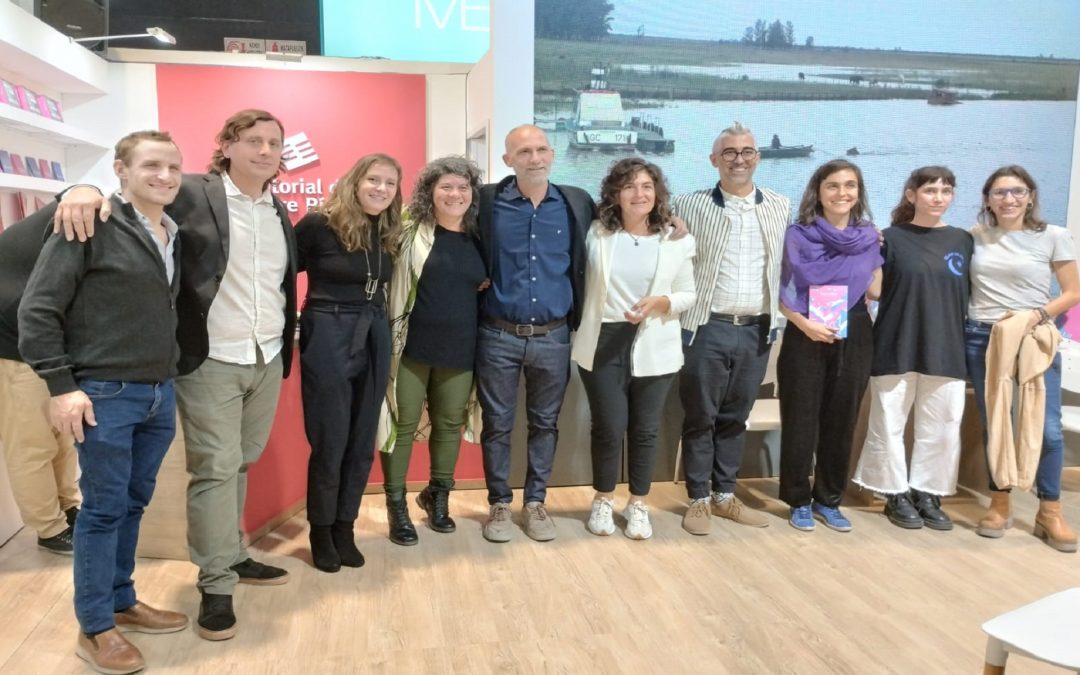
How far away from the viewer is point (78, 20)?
19.1 feet

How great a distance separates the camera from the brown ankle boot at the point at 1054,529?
133 inches

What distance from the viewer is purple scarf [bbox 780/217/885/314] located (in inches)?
130

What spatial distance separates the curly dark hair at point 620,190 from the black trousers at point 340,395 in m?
0.99

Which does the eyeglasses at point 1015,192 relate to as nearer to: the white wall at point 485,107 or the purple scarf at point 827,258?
the purple scarf at point 827,258

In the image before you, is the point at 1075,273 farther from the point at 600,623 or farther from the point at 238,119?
the point at 238,119

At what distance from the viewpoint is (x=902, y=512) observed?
11.8 ft

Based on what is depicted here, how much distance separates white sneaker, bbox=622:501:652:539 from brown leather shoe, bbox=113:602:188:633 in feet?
5.82

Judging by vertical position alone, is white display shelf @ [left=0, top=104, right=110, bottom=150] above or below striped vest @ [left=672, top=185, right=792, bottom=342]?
above

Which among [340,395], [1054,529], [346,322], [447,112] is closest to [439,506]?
[340,395]

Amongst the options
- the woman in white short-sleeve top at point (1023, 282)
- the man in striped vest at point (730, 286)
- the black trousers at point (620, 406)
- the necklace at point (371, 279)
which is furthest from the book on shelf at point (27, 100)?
the woman in white short-sleeve top at point (1023, 282)

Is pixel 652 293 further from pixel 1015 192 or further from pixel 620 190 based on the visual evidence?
pixel 1015 192

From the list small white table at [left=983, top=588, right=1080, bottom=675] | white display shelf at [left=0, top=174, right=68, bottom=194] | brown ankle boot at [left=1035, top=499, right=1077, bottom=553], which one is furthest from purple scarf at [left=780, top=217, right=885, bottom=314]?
white display shelf at [left=0, top=174, right=68, bottom=194]

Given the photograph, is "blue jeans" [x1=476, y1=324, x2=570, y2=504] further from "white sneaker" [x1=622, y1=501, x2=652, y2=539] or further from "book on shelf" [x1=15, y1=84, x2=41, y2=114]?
"book on shelf" [x1=15, y1=84, x2=41, y2=114]

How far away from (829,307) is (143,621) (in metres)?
2.79
